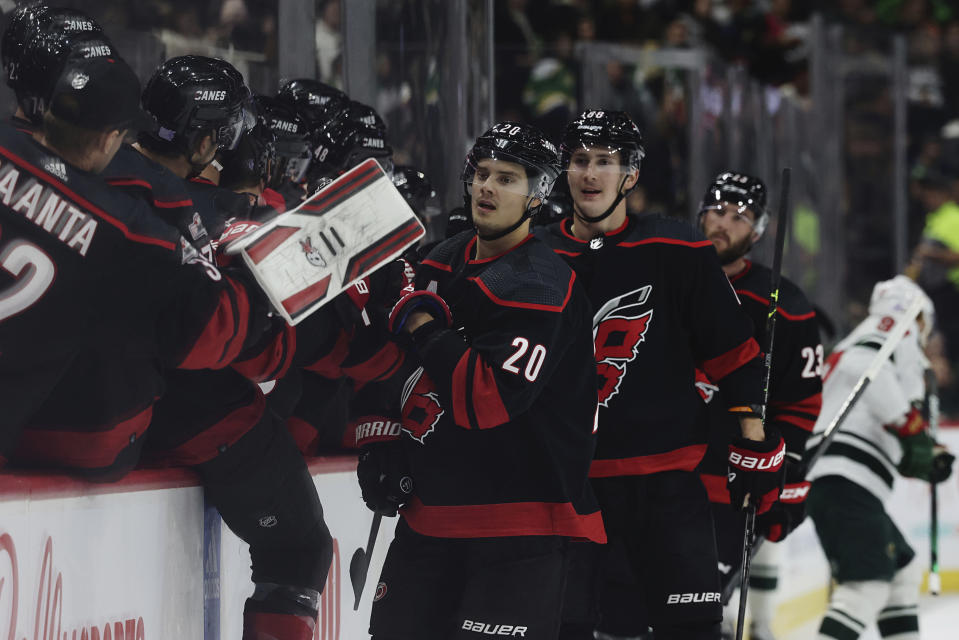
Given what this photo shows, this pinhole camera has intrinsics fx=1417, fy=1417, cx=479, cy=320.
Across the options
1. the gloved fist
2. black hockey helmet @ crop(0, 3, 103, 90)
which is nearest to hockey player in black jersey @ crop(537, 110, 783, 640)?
the gloved fist

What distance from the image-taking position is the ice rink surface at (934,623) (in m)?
5.65

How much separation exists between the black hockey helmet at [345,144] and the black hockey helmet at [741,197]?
106 cm

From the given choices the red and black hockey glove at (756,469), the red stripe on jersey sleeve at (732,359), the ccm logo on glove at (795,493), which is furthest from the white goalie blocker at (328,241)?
the ccm logo on glove at (795,493)

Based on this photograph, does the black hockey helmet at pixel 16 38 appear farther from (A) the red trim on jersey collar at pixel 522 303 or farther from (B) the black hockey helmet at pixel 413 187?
(B) the black hockey helmet at pixel 413 187

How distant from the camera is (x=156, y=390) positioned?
7.47ft

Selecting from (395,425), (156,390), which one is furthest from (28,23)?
(395,425)

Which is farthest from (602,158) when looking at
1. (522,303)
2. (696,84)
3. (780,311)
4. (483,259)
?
(696,84)

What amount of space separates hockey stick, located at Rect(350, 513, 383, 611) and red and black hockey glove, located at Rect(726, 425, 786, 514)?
0.80 m

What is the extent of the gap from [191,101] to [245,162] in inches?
13.2

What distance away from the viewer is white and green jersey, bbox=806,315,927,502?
15.1 feet

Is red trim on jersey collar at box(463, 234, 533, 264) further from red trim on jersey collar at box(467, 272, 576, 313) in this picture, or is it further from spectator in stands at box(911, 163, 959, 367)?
spectator in stands at box(911, 163, 959, 367)

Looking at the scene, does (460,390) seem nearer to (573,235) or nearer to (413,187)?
(573,235)

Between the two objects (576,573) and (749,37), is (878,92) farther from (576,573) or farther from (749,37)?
(576,573)

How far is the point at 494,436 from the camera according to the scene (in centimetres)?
251
